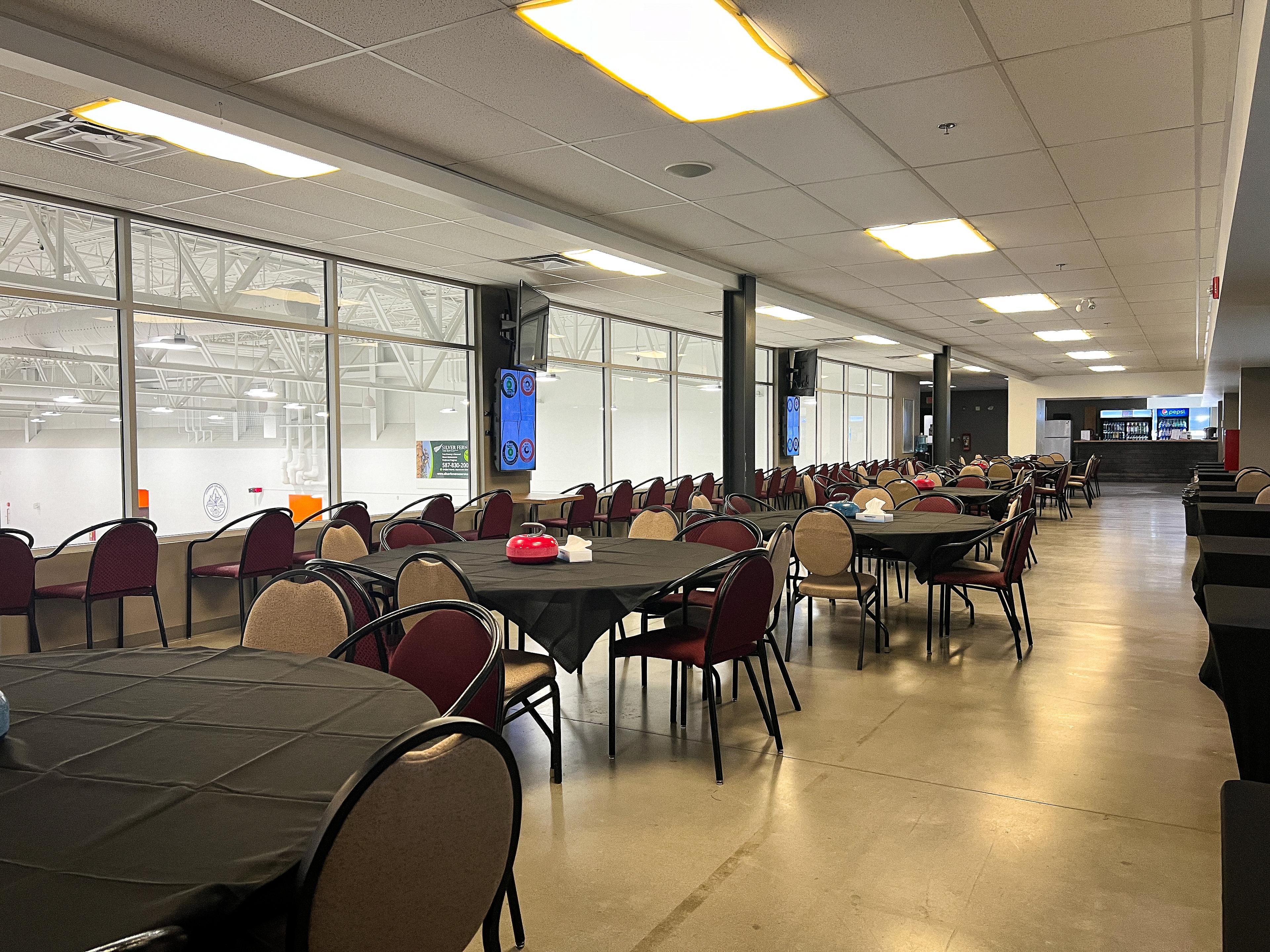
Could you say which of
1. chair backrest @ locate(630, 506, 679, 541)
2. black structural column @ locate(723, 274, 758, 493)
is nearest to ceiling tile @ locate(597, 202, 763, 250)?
black structural column @ locate(723, 274, 758, 493)

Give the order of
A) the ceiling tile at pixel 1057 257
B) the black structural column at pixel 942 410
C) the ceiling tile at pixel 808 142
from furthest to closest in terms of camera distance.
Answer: the black structural column at pixel 942 410, the ceiling tile at pixel 1057 257, the ceiling tile at pixel 808 142

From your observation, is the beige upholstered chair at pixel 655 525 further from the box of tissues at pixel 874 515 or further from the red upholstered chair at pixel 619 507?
the red upholstered chair at pixel 619 507

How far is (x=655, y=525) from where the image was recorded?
5.33 meters

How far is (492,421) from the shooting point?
8.34m

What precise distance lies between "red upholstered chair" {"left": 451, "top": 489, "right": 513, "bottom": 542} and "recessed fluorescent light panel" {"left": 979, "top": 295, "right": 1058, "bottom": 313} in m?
5.34

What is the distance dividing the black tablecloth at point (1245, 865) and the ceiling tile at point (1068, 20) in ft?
8.43

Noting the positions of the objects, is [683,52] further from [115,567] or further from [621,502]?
[621,502]

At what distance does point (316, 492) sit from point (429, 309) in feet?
6.62

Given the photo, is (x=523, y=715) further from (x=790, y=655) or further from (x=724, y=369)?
(x=724, y=369)

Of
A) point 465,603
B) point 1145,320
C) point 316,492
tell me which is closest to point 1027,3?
point 465,603

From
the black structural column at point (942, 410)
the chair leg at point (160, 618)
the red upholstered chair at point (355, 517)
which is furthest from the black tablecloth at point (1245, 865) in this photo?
the black structural column at point (942, 410)

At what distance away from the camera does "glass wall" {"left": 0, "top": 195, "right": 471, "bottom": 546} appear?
514cm

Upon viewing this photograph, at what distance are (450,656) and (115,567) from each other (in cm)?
356

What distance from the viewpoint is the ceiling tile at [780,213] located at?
5.07m
